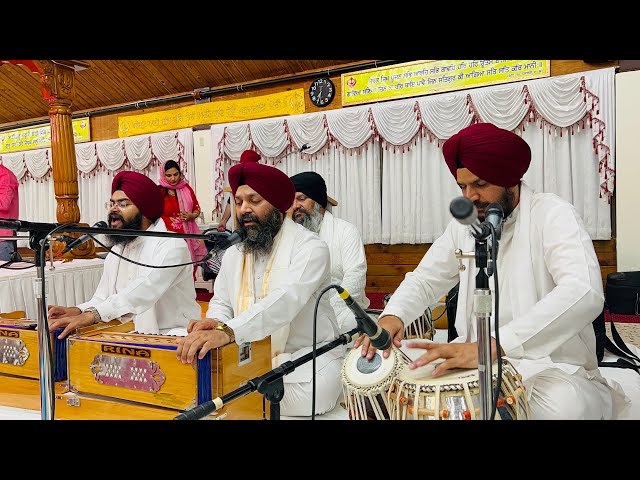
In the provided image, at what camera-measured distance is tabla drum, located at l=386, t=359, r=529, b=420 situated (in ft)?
4.84

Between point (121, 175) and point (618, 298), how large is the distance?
14.3 feet

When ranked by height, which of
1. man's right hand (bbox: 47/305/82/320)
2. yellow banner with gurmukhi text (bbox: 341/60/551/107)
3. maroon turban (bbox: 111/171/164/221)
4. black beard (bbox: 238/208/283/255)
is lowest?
man's right hand (bbox: 47/305/82/320)

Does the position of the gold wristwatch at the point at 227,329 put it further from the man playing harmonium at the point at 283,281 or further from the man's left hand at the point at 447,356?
the man's left hand at the point at 447,356

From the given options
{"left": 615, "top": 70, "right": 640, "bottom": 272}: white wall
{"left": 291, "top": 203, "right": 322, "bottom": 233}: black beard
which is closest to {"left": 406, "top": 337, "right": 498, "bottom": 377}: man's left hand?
{"left": 291, "top": 203, "right": 322, "bottom": 233}: black beard

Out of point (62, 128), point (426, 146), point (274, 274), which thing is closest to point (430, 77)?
point (426, 146)

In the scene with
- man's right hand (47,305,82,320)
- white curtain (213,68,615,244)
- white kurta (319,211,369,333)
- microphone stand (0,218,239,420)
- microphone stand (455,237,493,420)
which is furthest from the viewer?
white curtain (213,68,615,244)

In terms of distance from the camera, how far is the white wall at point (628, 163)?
5559 mm

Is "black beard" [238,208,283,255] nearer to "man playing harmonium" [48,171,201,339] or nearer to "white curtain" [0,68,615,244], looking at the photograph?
"man playing harmonium" [48,171,201,339]

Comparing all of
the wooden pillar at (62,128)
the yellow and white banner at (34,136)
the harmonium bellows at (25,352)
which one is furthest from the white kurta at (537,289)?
the yellow and white banner at (34,136)

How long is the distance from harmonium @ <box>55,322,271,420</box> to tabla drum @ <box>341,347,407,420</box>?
38 cm

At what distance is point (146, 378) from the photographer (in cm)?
184

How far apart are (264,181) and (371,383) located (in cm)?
137

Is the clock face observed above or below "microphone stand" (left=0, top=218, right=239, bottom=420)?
above
